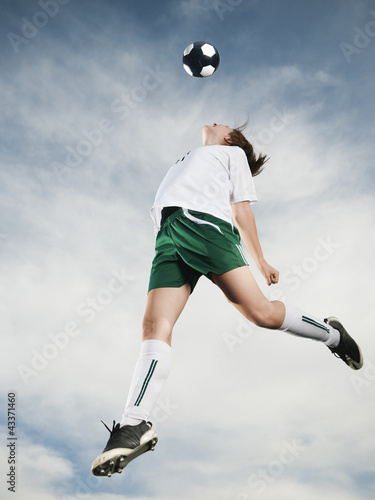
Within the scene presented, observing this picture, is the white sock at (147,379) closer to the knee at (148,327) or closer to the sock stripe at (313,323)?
the knee at (148,327)

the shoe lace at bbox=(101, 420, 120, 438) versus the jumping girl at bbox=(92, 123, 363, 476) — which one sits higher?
the jumping girl at bbox=(92, 123, 363, 476)

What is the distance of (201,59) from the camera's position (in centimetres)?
528

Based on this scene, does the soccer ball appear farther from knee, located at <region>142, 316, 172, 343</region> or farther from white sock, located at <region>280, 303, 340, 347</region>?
knee, located at <region>142, 316, 172, 343</region>

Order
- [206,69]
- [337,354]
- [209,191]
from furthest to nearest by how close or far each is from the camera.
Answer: [206,69] < [337,354] < [209,191]

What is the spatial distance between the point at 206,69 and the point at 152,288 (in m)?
2.76

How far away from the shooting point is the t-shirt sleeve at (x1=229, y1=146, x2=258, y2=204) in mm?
4074

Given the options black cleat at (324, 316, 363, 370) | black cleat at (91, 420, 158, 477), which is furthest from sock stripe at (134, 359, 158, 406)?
black cleat at (324, 316, 363, 370)

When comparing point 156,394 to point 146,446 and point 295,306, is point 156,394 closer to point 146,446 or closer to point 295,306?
point 146,446

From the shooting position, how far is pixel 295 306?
405 cm

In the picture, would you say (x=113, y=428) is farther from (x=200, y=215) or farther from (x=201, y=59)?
(x=201, y=59)

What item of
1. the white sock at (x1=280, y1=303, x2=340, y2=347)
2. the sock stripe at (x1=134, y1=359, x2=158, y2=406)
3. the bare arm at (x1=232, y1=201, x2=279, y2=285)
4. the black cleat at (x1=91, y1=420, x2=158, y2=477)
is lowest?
the black cleat at (x1=91, y1=420, x2=158, y2=477)

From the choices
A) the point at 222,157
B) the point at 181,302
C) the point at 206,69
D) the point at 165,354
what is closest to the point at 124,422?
the point at 165,354

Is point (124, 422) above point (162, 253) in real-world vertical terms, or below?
below

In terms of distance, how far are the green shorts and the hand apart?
28 centimetres
